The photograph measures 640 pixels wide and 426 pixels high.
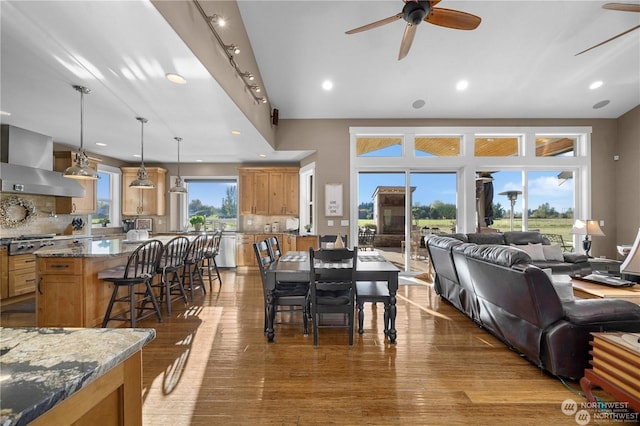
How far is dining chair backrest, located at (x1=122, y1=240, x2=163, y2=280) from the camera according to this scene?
308 centimetres

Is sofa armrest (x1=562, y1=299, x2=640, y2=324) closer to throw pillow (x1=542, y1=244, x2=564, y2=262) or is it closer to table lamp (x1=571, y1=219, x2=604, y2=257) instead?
throw pillow (x1=542, y1=244, x2=564, y2=262)

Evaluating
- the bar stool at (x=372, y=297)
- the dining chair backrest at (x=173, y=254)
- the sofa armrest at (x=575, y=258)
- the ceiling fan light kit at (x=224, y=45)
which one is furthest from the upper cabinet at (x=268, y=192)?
the sofa armrest at (x=575, y=258)

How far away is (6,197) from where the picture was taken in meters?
4.63

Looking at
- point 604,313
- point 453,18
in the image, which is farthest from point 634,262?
point 453,18

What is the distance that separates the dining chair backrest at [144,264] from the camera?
10.1 feet

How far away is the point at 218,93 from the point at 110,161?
5.37 m

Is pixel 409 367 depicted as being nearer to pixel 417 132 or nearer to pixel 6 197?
pixel 417 132

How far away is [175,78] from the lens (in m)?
2.77

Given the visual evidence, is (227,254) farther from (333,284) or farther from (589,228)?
(589,228)

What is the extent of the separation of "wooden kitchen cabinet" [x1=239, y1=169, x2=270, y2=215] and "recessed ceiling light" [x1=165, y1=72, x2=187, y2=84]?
4.22m

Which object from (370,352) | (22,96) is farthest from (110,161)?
(370,352)

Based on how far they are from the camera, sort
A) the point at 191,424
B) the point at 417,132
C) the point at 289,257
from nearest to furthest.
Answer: the point at 191,424
the point at 289,257
the point at 417,132

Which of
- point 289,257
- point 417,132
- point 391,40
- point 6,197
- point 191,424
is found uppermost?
point 391,40
